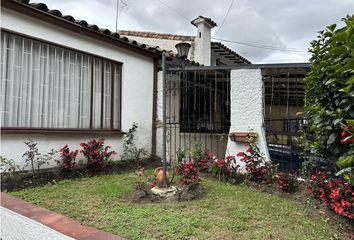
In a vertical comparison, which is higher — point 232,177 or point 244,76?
point 244,76

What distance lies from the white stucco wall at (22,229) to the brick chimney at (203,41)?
10630 millimetres

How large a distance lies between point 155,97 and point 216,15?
7.87 metres

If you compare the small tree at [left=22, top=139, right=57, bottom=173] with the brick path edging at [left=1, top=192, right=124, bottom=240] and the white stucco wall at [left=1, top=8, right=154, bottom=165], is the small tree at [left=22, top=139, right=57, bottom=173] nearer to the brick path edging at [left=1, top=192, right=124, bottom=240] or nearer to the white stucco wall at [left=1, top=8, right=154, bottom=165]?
the white stucco wall at [left=1, top=8, right=154, bottom=165]

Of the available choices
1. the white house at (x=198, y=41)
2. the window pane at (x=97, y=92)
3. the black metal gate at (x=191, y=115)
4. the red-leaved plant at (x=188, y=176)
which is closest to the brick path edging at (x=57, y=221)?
the red-leaved plant at (x=188, y=176)

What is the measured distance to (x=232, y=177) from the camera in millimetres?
6383

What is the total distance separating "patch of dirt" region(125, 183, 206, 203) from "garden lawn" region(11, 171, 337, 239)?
6.1 inches

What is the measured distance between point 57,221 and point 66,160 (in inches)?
112

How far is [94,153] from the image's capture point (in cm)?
646

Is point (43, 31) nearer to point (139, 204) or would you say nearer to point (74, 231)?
point (139, 204)

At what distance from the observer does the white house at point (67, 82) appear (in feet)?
18.3

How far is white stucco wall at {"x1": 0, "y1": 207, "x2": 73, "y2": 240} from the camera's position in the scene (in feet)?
10.1

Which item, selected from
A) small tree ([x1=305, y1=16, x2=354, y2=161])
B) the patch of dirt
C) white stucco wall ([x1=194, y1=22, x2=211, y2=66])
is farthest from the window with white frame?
white stucco wall ([x1=194, y1=22, x2=211, y2=66])

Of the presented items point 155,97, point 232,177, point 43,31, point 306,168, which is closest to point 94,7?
point 155,97

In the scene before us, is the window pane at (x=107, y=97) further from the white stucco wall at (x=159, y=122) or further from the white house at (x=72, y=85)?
the white stucco wall at (x=159, y=122)
